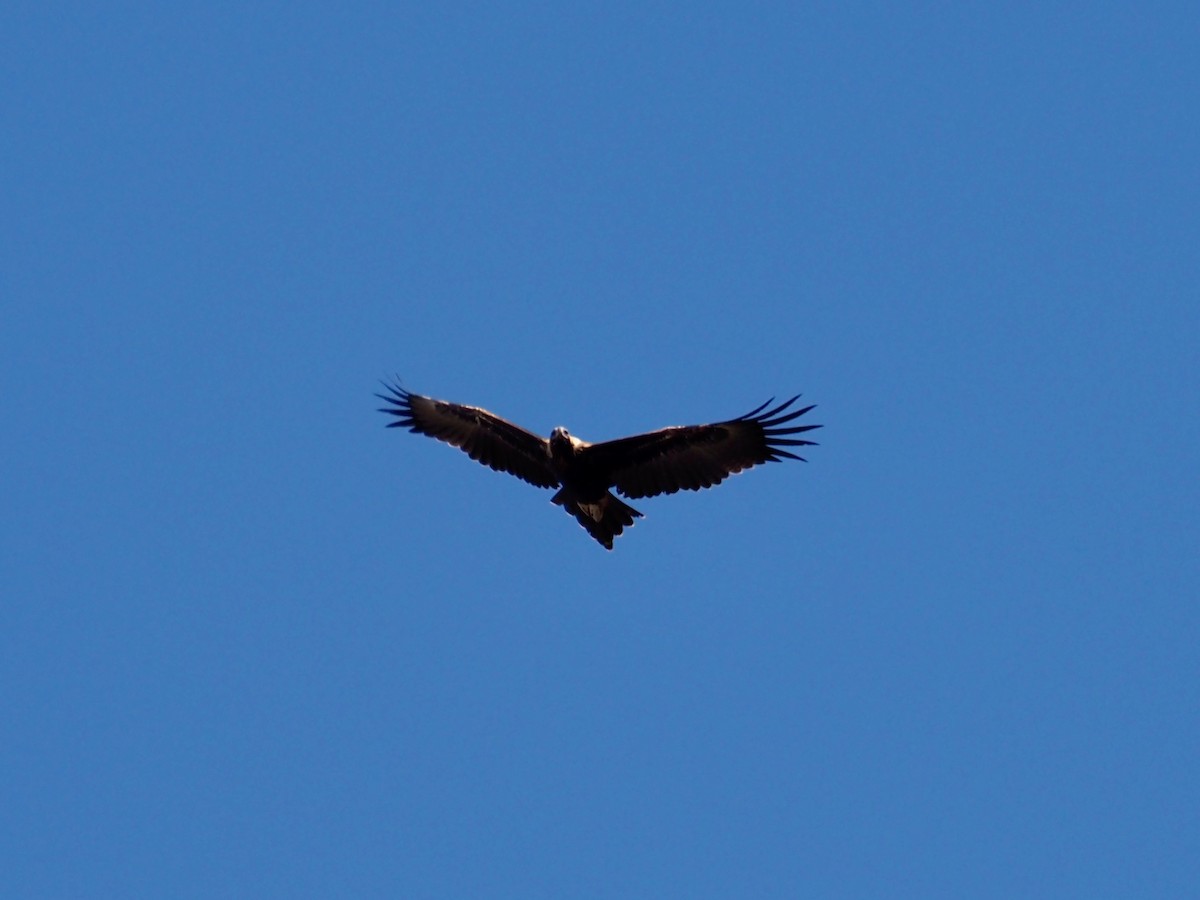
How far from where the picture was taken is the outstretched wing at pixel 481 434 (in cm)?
2012

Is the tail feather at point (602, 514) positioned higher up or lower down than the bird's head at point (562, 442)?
lower down

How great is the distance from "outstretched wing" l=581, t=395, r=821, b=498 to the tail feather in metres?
0.41

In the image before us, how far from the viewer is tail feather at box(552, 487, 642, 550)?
62.4 ft

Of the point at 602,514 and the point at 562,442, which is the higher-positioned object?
the point at 562,442

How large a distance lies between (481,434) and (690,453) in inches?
126

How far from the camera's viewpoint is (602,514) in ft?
62.6

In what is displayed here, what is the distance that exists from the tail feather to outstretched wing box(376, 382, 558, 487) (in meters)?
0.75

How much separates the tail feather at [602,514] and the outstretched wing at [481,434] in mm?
746

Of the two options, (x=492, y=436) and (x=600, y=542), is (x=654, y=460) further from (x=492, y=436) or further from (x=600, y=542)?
(x=492, y=436)

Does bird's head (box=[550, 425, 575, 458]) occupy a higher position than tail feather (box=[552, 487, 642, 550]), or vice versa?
bird's head (box=[550, 425, 575, 458])

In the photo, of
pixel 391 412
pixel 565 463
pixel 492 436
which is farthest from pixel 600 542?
pixel 391 412

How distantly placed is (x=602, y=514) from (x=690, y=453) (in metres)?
1.37

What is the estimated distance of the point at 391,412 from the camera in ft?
69.3

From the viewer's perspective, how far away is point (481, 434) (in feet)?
67.9
